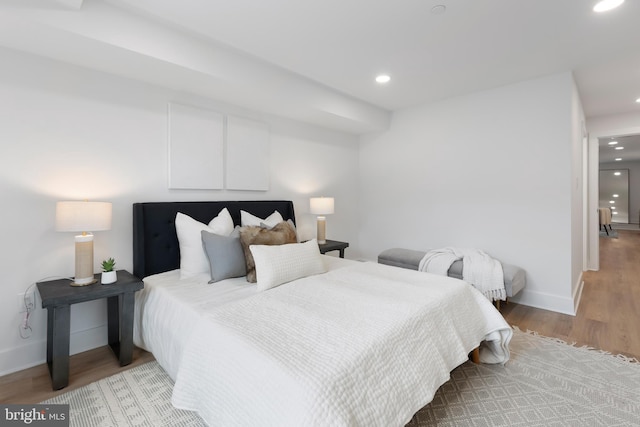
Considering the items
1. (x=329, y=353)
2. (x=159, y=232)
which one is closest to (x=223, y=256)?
(x=159, y=232)

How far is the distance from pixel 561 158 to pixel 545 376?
2.15 m

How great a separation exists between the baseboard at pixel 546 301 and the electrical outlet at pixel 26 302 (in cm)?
444

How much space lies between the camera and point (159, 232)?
2600mm

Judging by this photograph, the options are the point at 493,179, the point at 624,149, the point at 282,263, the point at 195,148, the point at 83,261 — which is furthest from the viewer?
the point at 624,149

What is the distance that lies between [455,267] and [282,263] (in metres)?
2.03

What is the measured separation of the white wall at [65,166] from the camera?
2041mm

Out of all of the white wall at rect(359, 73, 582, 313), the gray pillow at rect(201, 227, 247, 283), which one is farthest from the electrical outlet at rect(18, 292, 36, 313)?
the white wall at rect(359, 73, 582, 313)

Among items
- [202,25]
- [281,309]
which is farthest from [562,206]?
[202,25]

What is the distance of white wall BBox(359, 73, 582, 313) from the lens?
3051 millimetres

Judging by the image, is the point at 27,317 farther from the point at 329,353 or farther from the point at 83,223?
the point at 329,353

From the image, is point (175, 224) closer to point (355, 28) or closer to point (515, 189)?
point (355, 28)

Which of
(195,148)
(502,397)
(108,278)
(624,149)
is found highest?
(624,149)

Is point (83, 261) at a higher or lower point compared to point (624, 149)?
lower

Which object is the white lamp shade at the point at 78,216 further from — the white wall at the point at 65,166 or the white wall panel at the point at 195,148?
the white wall panel at the point at 195,148
